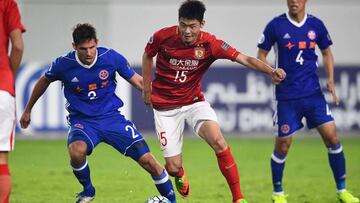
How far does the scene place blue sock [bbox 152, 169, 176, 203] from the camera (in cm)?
961

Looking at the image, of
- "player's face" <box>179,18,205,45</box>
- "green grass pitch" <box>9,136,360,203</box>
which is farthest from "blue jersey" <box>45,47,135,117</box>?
"green grass pitch" <box>9,136,360,203</box>

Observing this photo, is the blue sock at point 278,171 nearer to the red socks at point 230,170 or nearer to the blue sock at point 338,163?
the blue sock at point 338,163

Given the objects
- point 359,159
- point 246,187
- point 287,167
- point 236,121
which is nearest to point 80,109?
point 246,187

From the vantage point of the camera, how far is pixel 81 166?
960cm

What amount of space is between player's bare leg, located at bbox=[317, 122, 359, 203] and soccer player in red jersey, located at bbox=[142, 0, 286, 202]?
153 centimetres

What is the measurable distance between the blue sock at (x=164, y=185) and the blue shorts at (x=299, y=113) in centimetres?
170

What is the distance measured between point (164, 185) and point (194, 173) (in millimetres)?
4986

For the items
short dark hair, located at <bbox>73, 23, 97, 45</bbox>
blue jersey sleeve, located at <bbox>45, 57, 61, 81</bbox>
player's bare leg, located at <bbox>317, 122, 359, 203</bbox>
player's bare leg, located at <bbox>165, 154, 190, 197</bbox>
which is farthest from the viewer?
player's bare leg, located at <bbox>317, 122, 359, 203</bbox>

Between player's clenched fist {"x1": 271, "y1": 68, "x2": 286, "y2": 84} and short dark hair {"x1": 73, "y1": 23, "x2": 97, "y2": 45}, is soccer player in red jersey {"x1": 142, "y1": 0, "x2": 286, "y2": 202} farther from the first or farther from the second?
short dark hair {"x1": 73, "y1": 23, "x2": 97, "y2": 45}

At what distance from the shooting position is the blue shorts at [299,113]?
10.5 metres

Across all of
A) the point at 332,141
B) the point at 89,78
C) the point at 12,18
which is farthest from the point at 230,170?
the point at 12,18

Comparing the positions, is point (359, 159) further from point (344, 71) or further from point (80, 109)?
point (80, 109)

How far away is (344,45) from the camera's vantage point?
901 inches

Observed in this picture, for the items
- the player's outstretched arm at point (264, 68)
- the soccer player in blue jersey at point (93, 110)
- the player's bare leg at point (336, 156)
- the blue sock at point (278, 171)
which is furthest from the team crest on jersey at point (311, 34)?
the soccer player in blue jersey at point (93, 110)
